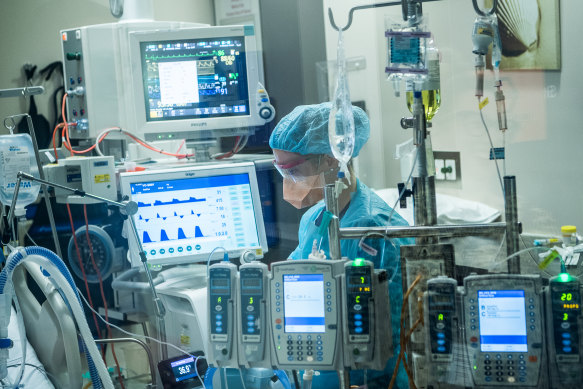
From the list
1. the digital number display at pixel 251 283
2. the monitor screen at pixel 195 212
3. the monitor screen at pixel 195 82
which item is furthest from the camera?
the monitor screen at pixel 195 82

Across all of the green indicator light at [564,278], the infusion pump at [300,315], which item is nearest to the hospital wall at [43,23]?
the infusion pump at [300,315]

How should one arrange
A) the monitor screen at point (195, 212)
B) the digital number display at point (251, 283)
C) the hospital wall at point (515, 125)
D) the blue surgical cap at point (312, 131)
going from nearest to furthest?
the digital number display at point (251, 283)
the blue surgical cap at point (312, 131)
the hospital wall at point (515, 125)
the monitor screen at point (195, 212)

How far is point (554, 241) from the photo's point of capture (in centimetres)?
216

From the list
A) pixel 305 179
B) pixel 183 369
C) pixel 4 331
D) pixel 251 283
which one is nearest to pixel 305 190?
pixel 305 179

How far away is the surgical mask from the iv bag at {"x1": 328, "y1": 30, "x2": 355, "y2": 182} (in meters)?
0.36

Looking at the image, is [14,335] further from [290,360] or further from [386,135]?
[386,135]

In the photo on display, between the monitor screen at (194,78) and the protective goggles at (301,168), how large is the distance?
24.6 inches

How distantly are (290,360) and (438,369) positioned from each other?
0.40m

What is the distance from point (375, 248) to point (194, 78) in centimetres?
136

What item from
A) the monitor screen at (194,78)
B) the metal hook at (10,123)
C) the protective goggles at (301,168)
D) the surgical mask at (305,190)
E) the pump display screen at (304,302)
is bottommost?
the pump display screen at (304,302)

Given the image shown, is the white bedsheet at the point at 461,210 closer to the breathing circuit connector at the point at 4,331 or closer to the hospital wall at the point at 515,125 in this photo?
the hospital wall at the point at 515,125

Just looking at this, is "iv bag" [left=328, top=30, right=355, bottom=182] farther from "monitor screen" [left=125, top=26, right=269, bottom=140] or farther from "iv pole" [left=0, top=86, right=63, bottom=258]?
"iv pole" [left=0, top=86, right=63, bottom=258]

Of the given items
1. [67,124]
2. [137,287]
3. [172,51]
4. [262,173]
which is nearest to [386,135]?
[262,173]

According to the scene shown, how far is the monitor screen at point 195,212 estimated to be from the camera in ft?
8.84
